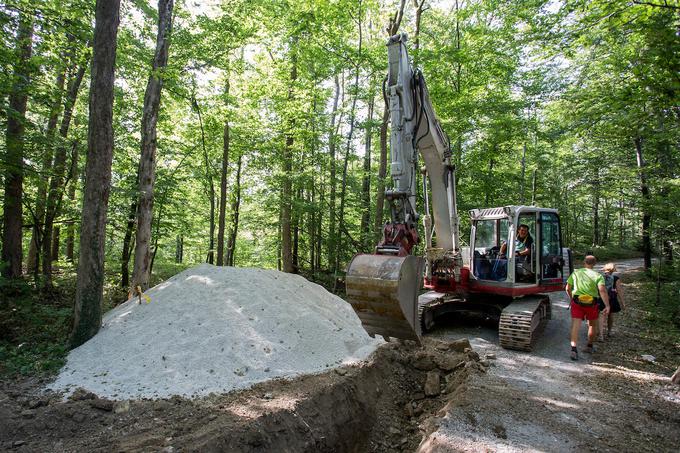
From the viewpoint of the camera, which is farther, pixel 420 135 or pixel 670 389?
pixel 420 135

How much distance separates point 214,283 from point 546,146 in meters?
22.4

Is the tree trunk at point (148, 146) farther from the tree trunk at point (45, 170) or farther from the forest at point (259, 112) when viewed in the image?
the tree trunk at point (45, 170)

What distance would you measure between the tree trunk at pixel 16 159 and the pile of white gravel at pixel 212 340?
3.40 meters

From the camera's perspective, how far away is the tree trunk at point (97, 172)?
19.8ft

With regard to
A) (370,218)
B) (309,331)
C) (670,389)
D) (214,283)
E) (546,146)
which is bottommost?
(670,389)

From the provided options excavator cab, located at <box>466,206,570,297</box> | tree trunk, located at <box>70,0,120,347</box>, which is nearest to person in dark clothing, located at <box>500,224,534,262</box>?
excavator cab, located at <box>466,206,570,297</box>

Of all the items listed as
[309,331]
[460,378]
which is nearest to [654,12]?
[460,378]

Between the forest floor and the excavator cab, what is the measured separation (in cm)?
163

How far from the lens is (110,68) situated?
6.25 meters

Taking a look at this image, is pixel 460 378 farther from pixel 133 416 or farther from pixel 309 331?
pixel 133 416

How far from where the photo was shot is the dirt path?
3.64 meters

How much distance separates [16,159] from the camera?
25.3ft

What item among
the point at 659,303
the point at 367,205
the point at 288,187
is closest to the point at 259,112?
the point at 288,187

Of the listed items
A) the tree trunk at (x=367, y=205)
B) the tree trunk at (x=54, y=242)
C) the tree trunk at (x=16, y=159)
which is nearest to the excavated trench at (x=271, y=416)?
the tree trunk at (x=16, y=159)
